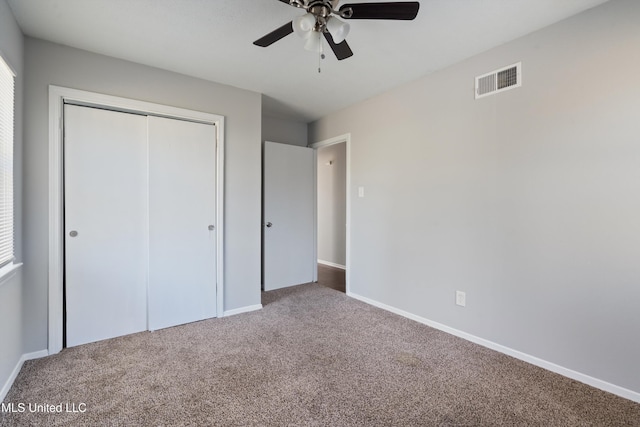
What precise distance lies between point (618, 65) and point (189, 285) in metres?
3.78

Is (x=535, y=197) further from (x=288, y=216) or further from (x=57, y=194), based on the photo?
(x=57, y=194)

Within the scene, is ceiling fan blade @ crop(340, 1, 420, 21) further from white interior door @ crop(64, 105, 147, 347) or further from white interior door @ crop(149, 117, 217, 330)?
white interior door @ crop(64, 105, 147, 347)

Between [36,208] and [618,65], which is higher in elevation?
[618,65]

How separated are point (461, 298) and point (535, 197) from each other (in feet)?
3.49

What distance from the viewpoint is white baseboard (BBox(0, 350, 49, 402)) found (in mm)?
1787

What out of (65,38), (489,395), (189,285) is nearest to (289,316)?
(189,285)

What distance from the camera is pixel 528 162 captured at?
2213mm

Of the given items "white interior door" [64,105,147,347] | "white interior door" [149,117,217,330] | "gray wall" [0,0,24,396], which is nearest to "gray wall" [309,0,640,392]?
"white interior door" [149,117,217,330]

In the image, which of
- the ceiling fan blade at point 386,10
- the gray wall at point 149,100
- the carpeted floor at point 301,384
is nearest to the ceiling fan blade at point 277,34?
the ceiling fan blade at point 386,10

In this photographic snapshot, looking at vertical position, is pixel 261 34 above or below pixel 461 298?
above

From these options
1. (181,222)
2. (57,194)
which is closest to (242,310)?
(181,222)

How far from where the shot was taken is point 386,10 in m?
1.49

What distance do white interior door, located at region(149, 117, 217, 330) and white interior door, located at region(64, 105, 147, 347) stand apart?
0.30 ft

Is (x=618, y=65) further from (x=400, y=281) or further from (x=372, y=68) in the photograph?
(x=400, y=281)
